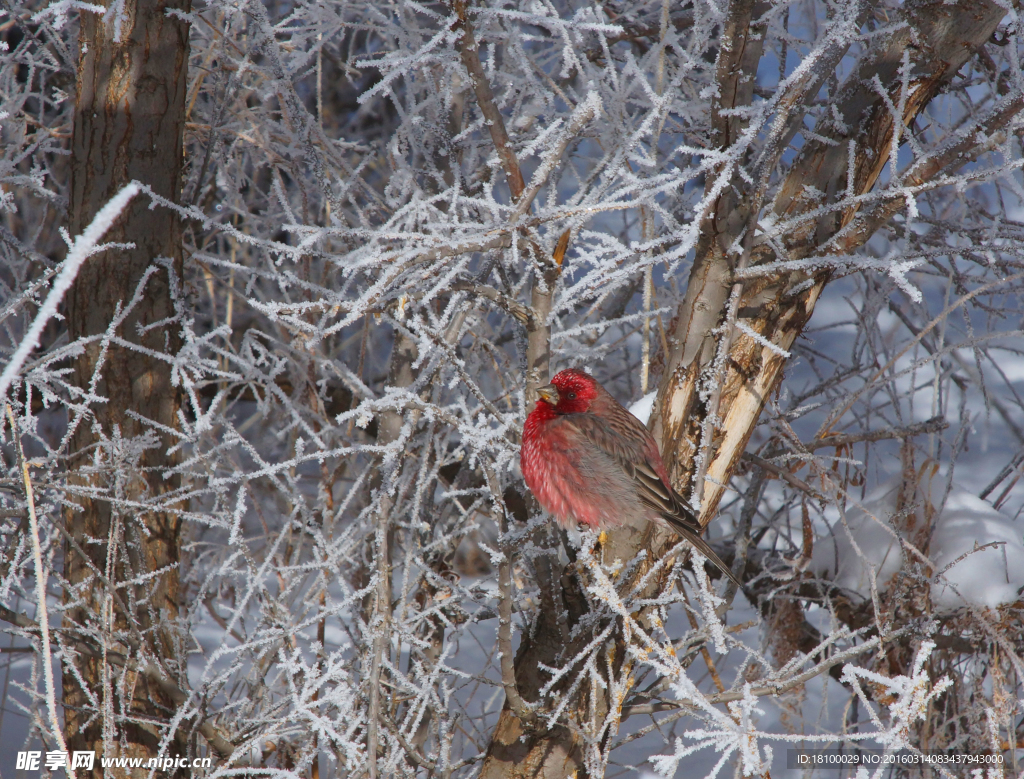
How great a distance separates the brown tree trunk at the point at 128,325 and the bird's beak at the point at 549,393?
4.50 feet

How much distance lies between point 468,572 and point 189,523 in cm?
253

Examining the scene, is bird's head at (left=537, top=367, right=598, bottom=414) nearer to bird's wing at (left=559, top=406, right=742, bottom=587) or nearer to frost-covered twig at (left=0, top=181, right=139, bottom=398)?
bird's wing at (left=559, top=406, right=742, bottom=587)

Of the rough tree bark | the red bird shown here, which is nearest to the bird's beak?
the red bird

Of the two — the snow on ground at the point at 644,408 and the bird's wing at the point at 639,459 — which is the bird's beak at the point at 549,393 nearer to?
the bird's wing at the point at 639,459

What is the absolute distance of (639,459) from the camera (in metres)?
2.23

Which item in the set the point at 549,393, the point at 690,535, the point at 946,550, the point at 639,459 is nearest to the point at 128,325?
the point at 549,393

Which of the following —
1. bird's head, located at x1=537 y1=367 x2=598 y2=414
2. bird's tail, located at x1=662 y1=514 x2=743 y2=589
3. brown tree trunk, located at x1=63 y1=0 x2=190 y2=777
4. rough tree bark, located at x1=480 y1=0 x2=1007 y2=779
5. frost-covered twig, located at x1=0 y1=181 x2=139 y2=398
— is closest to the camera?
frost-covered twig, located at x1=0 y1=181 x2=139 y2=398

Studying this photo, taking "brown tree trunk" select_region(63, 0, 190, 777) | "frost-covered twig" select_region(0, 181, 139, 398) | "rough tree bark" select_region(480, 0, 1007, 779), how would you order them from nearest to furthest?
"frost-covered twig" select_region(0, 181, 139, 398)
"rough tree bark" select_region(480, 0, 1007, 779)
"brown tree trunk" select_region(63, 0, 190, 777)

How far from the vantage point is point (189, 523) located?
11.6 ft

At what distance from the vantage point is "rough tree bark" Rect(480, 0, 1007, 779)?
1952 mm

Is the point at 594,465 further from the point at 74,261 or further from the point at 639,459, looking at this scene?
the point at 74,261

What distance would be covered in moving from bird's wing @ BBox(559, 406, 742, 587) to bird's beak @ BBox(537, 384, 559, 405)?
0.12m

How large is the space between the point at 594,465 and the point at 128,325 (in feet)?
5.79

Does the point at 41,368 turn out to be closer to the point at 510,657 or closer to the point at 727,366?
the point at 510,657
